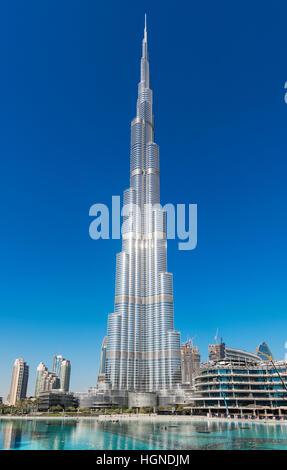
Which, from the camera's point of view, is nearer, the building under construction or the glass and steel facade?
the building under construction

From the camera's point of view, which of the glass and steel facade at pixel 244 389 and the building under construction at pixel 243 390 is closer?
the building under construction at pixel 243 390

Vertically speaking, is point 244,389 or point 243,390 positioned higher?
point 244,389

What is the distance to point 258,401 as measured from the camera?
16825 centimetres

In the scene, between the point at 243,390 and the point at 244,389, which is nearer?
the point at 243,390
